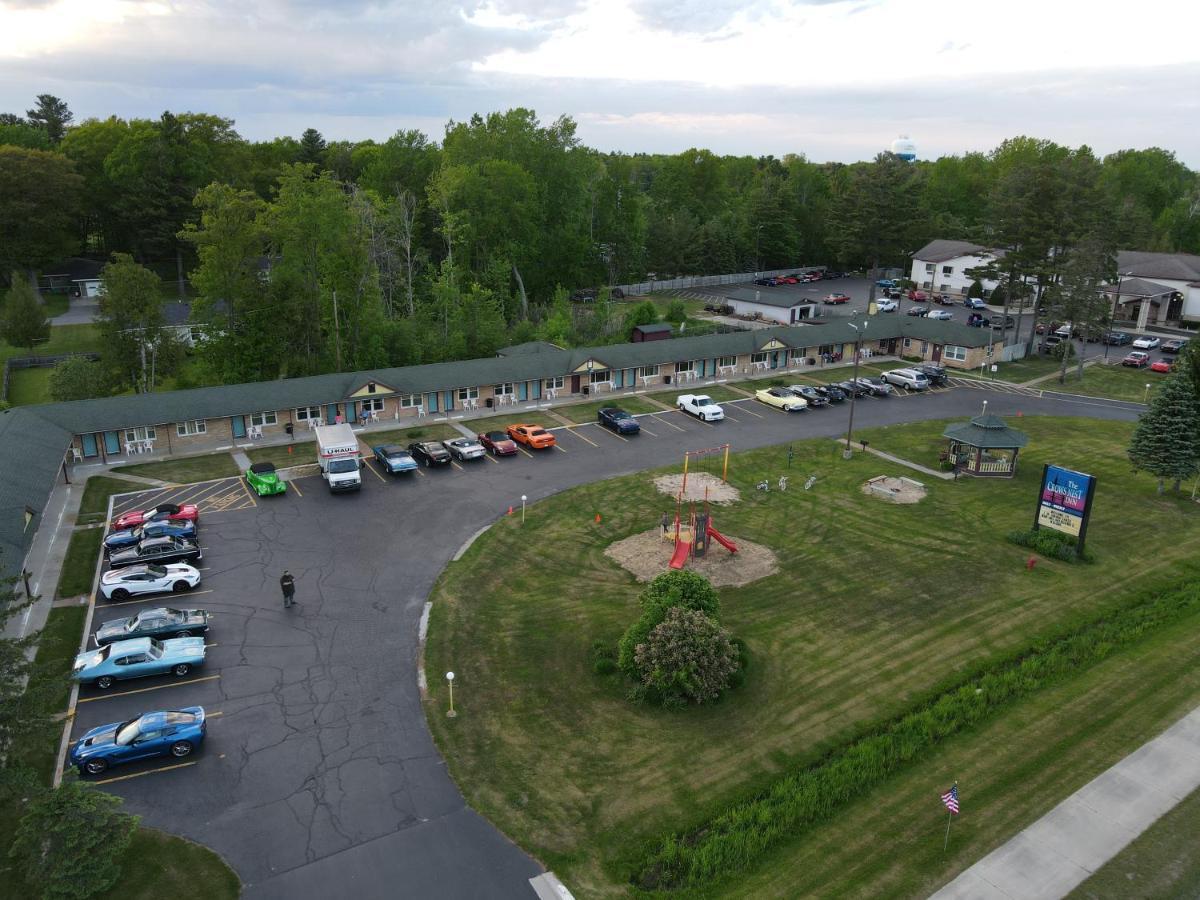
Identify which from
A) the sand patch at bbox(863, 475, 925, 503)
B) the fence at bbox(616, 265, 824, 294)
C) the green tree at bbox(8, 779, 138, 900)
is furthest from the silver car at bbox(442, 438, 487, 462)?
the fence at bbox(616, 265, 824, 294)

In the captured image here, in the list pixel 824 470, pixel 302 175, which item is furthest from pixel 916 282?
pixel 302 175

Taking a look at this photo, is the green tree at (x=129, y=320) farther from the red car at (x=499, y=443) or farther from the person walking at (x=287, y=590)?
the person walking at (x=287, y=590)

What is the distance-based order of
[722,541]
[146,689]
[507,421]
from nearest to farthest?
[146,689] → [722,541] → [507,421]

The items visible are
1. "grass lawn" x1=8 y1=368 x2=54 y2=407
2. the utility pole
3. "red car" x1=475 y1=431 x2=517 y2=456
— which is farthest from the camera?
"grass lawn" x1=8 y1=368 x2=54 y2=407

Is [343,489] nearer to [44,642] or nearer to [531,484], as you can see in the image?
[531,484]

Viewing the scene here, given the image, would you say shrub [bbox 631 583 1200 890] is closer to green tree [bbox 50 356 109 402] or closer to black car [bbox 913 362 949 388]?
black car [bbox 913 362 949 388]

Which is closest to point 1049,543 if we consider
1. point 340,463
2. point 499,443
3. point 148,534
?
point 499,443

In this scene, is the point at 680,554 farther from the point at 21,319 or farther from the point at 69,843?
the point at 21,319
